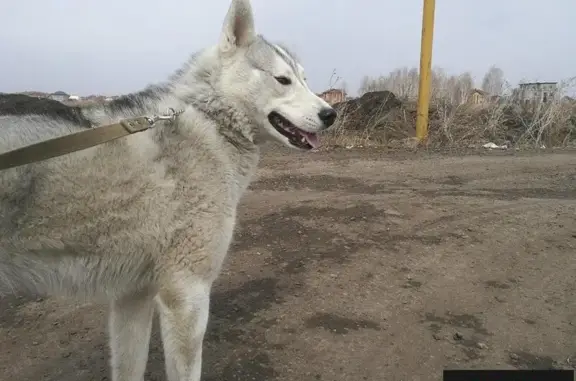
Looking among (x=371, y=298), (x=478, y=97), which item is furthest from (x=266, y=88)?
(x=478, y=97)

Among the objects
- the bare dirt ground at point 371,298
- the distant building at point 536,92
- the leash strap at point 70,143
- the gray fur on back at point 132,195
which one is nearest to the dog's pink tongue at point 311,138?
the gray fur on back at point 132,195

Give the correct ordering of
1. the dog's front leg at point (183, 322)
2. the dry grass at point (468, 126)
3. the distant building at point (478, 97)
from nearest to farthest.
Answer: the dog's front leg at point (183, 322), the dry grass at point (468, 126), the distant building at point (478, 97)

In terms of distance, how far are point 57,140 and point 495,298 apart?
4.28 m

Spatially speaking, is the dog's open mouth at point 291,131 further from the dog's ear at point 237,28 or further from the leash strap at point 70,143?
the leash strap at point 70,143

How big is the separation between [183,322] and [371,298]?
233cm

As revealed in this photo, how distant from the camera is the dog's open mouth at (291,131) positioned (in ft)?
10.5

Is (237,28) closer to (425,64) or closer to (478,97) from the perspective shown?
(425,64)

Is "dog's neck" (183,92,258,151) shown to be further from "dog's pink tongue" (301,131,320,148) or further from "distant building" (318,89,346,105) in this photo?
"distant building" (318,89,346,105)

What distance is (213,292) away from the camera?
15.5ft

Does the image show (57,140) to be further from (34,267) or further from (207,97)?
(207,97)

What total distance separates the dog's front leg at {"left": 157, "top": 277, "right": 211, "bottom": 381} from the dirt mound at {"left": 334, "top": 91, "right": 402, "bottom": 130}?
12369mm

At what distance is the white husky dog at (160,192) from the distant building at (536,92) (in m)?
14.8

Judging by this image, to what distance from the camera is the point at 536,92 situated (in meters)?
15.7

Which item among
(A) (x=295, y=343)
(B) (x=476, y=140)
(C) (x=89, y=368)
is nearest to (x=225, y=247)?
(A) (x=295, y=343)
